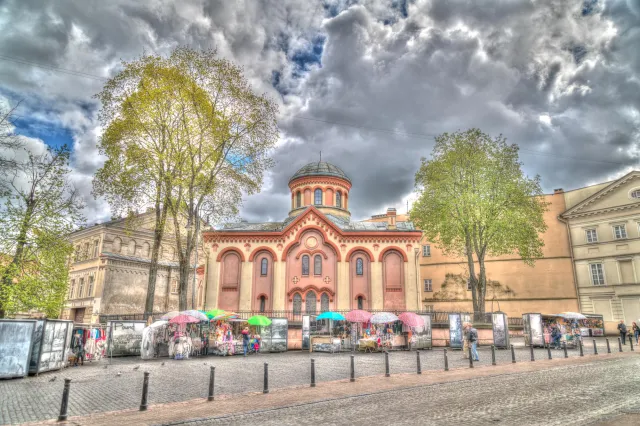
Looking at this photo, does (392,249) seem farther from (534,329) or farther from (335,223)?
(534,329)

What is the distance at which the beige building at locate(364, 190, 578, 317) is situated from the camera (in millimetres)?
37562

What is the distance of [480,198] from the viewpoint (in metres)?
28.4

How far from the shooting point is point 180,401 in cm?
1014

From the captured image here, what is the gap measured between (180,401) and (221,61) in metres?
19.7

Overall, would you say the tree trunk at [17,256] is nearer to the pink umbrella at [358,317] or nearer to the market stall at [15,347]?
the market stall at [15,347]

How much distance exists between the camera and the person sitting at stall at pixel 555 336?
23.5 meters

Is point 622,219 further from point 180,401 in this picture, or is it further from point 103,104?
point 103,104

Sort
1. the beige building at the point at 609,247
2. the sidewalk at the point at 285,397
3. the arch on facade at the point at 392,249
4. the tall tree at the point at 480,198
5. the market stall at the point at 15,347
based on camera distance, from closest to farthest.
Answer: the sidewalk at the point at 285,397, the market stall at the point at 15,347, the tall tree at the point at 480,198, the beige building at the point at 609,247, the arch on facade at the point at 392,249

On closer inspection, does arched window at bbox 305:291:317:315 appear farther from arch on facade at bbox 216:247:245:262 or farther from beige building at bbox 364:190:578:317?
beige building at bbox 364:190:578:317

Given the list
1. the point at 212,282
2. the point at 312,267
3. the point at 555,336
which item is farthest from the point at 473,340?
the point at 212,282

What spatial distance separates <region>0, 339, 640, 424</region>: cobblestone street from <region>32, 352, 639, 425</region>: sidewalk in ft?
2.34

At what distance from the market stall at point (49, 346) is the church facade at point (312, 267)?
15826 mm

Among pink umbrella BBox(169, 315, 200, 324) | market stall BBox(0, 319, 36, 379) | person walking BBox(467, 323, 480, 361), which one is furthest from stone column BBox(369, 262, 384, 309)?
market stall BBox(0, 319, 36, 379)

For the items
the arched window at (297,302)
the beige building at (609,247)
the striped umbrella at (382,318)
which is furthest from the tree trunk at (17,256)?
the beige building at (609,247)
